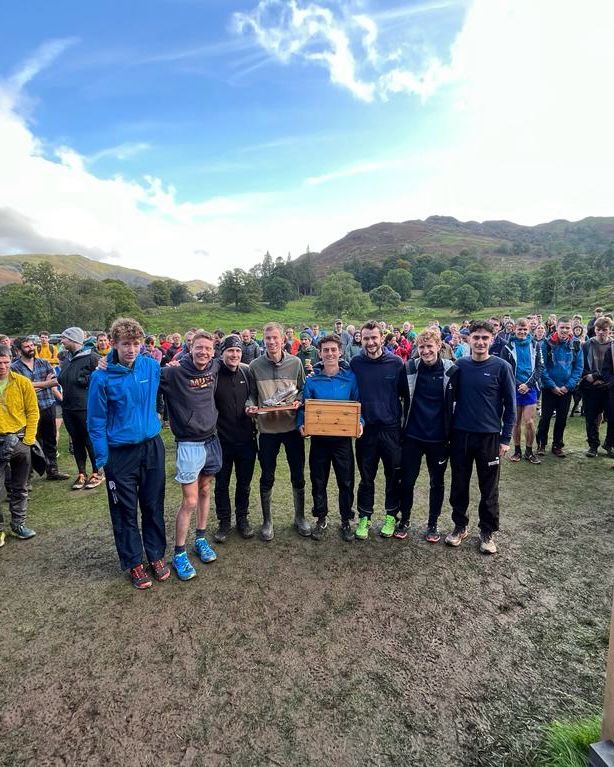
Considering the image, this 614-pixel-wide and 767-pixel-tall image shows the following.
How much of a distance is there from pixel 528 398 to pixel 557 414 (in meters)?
0.97

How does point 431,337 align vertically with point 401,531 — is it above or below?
above

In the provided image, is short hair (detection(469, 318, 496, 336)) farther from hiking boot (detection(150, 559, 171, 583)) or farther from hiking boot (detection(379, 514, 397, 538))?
hiking boot (detection(150, 559, 171, 583))

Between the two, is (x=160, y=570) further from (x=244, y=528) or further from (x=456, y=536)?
(x=456, y=536)

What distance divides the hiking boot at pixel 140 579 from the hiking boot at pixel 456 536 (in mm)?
3301

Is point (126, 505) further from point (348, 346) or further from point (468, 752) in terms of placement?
point (348, 346)

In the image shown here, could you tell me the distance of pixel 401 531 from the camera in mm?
4738

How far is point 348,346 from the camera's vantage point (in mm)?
12523

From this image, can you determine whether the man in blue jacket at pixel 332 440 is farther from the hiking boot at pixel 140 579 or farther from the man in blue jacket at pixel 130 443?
the hiking boot at pixel 140 579

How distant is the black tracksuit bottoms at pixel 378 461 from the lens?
4543 millimetres

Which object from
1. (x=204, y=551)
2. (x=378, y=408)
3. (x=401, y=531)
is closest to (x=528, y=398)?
(x=401, y=531)

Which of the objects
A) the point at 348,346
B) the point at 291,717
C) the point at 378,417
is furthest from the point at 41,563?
the point at 348,346

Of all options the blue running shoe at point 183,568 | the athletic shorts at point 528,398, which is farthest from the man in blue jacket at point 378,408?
the athletic shorts at point 528,398

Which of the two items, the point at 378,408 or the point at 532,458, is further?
the point at 532,458

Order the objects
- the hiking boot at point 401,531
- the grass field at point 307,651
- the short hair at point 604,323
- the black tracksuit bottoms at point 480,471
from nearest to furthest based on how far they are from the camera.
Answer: the grass field at point 307,651, the black tracksuit bottoms at point 480,471, the hiking boot at point 401,531, the short hair at point 604,323
